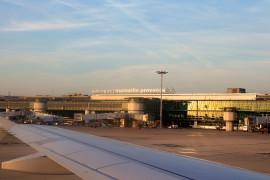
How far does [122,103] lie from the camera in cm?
9119

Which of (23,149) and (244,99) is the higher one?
(244,99)

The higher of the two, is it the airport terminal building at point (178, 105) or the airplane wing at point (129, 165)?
the airport terminal building at point (178, 105)

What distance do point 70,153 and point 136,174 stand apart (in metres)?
3.13

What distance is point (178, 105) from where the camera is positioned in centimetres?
9106

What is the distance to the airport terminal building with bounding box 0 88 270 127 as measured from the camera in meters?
79.8

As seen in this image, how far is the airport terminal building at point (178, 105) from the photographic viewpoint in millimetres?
79812

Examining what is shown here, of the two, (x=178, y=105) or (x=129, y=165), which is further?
(x=178, y=105)

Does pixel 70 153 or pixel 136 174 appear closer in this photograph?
pixel 136 174

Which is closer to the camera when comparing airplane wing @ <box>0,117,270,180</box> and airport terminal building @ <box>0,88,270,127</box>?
airplane wing @ <box>0,117,270,180</box>

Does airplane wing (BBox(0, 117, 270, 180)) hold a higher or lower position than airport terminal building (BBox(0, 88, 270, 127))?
lower

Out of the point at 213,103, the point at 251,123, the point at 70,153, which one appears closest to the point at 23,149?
the point at 70,153

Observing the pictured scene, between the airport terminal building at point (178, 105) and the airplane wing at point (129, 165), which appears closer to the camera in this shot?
the airplane wing at point (129, 165)

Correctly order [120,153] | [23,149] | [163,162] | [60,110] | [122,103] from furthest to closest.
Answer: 1. [60,110]
2. [122,103]
3. [23,149]
4. [120,153]
5. [163,162]

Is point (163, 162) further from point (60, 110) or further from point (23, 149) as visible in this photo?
point (60, 110)
